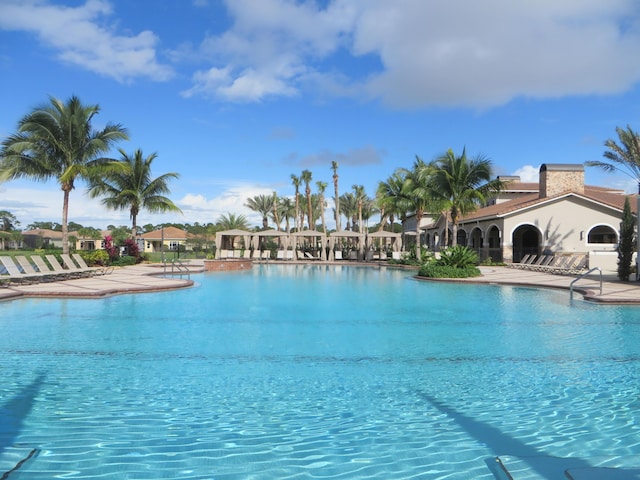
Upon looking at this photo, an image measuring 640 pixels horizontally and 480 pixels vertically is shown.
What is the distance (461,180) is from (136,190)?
67.3 ft

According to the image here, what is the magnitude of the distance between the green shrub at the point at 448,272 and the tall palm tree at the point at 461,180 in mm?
4732

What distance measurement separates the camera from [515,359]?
279 inches

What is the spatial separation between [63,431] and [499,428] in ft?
13.5

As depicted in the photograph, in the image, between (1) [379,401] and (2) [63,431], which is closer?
(2) [63,431]

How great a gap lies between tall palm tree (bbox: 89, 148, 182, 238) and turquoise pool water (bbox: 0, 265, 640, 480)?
68.0ft

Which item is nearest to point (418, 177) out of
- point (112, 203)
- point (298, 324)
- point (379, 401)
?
point (112, 203)

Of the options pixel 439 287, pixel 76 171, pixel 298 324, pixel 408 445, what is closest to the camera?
pixel 408 445

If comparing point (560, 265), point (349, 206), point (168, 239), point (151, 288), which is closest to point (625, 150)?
point (560, 265)

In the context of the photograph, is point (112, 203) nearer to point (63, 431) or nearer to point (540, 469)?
point (63, 431)

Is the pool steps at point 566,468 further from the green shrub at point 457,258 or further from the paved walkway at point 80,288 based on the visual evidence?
the green shrub at point 457,258

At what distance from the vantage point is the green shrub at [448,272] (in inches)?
804

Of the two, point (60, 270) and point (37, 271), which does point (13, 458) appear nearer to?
point (37, 271)

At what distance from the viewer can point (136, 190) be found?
3059 cm

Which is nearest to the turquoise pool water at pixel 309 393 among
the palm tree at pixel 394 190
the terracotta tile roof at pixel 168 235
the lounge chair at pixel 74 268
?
the lounge chair at pixel 74 268
